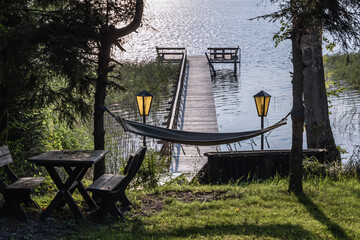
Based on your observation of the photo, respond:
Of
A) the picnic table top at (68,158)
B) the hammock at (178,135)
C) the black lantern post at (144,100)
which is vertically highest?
the black lantern post at (144,100)

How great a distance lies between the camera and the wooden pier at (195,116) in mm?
8906

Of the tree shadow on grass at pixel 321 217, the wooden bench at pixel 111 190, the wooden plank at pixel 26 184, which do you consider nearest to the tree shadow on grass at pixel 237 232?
the tree shadow on grass at pixel 321 217

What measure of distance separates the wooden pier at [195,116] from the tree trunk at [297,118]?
6.60ft

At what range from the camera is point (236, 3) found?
7719 cm

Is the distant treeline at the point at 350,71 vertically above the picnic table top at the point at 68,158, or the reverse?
the distant treeline at the point at 350,71

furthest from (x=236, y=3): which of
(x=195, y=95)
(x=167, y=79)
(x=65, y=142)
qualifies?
(x=65, y=142)

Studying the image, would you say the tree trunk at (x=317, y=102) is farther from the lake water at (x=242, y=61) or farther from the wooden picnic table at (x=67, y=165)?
the wooden picnic table at (x=67, y=165)

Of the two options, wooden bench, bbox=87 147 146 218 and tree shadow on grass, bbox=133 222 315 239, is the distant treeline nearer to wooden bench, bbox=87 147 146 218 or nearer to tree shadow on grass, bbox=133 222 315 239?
tree shadow on grass, bbox=133 222 315 239

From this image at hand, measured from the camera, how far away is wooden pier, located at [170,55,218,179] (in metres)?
8.91

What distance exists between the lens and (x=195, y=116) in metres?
13.0

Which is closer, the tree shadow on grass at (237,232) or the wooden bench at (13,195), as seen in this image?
the tree shadow on grass at (237,232)

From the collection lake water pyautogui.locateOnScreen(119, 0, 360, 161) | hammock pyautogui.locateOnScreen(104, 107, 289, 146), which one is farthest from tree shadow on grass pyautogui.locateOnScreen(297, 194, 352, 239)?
lake water pyautogui.locateOnScreen(119, 0, 360, 161)

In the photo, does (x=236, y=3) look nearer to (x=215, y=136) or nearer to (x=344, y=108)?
(x=344, y=108)

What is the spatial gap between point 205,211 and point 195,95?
11.1m
